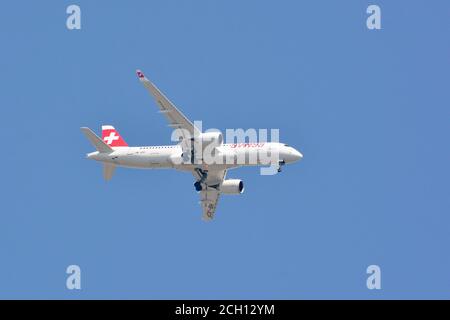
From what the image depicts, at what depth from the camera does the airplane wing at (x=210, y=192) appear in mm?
111938

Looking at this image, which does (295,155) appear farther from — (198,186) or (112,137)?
(112,137)

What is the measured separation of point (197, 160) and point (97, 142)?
976cm

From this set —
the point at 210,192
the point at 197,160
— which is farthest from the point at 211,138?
the point at 210,192

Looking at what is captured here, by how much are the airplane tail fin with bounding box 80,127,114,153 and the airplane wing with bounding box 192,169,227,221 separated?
8405 millimetres

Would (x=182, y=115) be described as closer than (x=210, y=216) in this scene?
Yes

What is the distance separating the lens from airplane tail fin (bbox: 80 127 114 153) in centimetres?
10819

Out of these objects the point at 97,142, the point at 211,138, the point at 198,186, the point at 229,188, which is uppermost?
the point at 97,142

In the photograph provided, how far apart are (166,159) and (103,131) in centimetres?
932

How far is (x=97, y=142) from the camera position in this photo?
10906 cm

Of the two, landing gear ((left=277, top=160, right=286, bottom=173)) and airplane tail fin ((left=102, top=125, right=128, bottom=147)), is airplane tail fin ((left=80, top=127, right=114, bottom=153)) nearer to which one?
airplane tail fin ((left=102, top=125, right=128, bottom=147))

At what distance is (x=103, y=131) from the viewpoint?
11350cm

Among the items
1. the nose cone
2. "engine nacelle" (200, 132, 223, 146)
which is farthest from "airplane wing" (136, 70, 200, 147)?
the nose cone
